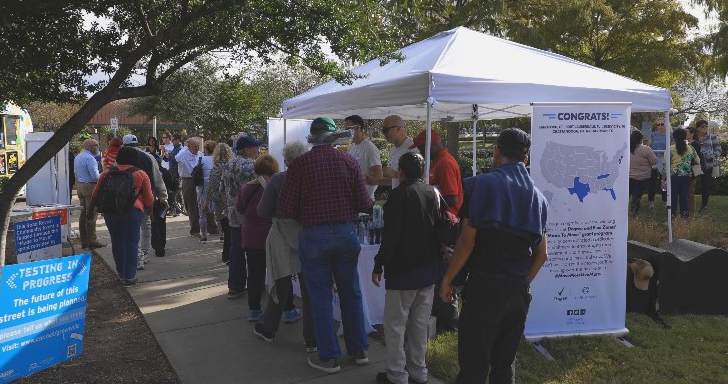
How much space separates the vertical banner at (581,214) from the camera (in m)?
5.02

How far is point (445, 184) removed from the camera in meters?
5.14

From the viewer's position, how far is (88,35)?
5746 millimetres

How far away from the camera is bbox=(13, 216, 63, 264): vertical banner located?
5.48 meters

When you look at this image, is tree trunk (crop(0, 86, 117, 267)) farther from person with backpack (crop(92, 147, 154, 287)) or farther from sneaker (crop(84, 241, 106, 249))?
sneaker (crop(84, 241, 106, 249))

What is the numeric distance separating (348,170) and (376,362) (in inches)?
62.5

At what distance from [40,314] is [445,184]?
327 centimetres

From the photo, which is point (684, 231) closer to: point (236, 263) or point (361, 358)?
point (361, 358)

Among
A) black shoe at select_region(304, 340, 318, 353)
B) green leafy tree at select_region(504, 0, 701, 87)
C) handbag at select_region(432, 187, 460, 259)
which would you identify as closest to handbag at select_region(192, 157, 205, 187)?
black shoe at select_region(304, 340, 318, 353)

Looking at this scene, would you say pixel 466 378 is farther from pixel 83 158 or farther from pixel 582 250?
pixel 83 158

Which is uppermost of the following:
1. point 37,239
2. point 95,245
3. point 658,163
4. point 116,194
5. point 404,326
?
point 658,163

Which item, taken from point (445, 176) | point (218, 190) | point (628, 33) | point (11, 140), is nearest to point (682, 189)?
point (445, 176)

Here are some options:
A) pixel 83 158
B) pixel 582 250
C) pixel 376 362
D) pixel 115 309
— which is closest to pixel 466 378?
pixel 376 362

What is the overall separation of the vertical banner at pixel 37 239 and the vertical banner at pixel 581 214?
4.62 metres

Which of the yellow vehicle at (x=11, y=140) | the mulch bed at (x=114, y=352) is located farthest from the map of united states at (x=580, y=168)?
the yellow vehicle at (x=11, y=140)
